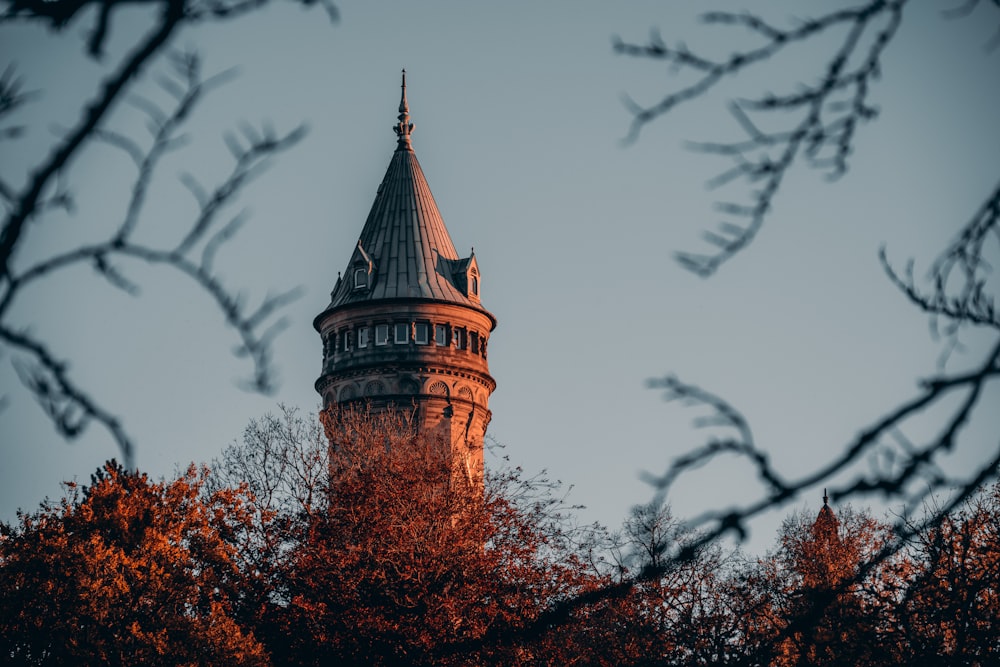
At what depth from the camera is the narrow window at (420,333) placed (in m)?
52.8

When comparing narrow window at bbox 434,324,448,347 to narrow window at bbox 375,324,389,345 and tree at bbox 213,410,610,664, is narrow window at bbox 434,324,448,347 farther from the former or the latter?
tree at bbox 213,410,610,664

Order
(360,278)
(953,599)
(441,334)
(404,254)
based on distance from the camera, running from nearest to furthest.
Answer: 1. (953,599)
2. (441,334)
3. (360,278)
4. (404,254)

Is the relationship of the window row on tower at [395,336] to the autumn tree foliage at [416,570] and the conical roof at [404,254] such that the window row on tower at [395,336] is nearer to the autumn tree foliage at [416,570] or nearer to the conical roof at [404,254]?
the conical roof at [404,254]

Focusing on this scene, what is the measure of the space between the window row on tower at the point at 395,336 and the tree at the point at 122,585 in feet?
57.2

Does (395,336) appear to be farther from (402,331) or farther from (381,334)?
(381,334)

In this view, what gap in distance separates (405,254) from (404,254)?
3 cm

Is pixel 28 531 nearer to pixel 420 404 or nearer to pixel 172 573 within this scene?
pixel 172 573

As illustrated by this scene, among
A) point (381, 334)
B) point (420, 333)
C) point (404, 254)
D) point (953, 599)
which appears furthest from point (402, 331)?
point (953, 599)

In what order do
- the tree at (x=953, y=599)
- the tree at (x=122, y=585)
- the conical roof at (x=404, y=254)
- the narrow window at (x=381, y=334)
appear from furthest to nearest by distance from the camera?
the conical roof at (x=404, y=254), the narrow window at (x=381, y=334), the tree at (x=122, y=585), the tree at (x=953, y=599)

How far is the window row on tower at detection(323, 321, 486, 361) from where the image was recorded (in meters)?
52.8

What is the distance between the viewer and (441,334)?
53.3 meters

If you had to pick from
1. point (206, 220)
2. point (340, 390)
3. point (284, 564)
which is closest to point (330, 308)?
point (340, 390)

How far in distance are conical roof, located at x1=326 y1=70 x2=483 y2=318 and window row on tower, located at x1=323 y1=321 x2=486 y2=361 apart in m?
0.91

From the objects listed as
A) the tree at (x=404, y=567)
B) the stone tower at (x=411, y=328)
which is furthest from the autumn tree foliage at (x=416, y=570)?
the stone tower at (x=411, y=328)
